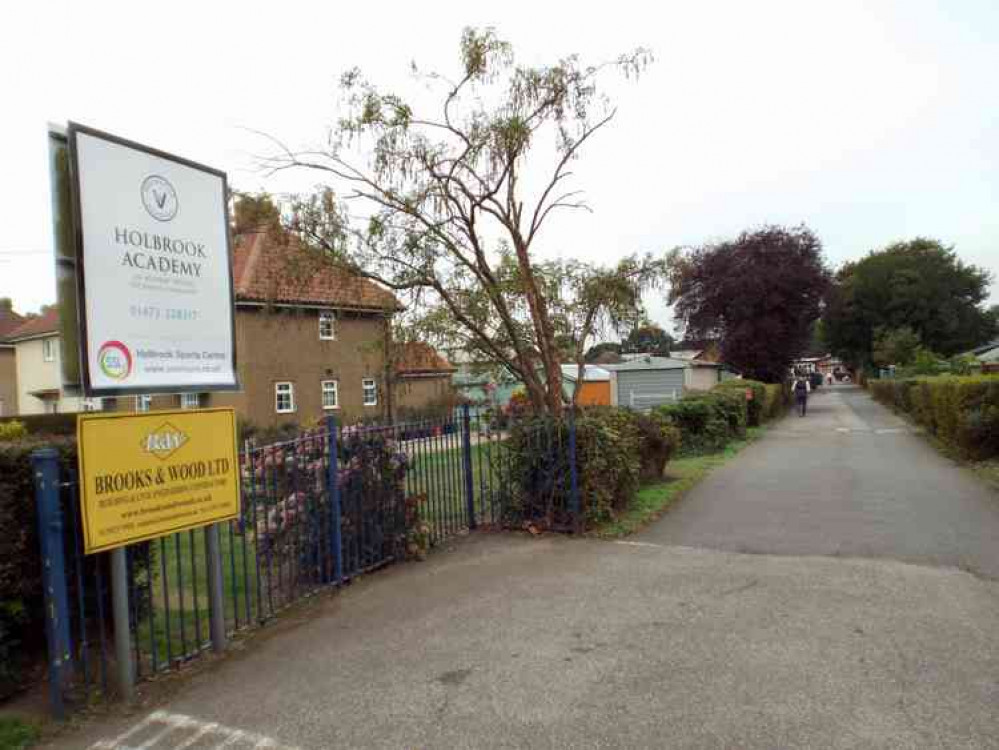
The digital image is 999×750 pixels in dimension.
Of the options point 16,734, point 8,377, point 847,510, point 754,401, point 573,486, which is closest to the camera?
point 16,734

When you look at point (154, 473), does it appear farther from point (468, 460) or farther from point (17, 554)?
point (468, 460)

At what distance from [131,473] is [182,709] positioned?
4.34ft

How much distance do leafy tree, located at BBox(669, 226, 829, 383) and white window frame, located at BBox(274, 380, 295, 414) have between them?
1874cm

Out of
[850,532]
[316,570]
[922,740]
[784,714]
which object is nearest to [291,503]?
[316,570]

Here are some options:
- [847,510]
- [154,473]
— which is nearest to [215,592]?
[154,473]

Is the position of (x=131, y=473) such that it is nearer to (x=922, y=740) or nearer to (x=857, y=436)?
(x=922, y=740)

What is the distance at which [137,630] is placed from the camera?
4.20 m

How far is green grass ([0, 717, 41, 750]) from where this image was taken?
11.0ft

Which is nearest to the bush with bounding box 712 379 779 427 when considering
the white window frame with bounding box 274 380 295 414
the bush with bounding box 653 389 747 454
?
the bush with bounding box 653 389 747 454

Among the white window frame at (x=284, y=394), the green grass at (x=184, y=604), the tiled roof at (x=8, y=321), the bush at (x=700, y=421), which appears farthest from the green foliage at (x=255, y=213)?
the tiled roof at (x=8, y=321)

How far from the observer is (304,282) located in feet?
22.9

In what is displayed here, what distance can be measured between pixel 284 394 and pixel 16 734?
2365 cm

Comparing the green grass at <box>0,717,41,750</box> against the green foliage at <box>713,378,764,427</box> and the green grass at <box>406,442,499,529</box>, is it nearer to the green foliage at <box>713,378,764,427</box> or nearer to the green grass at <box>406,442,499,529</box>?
the green grass at <box>406,442,499,529</box>

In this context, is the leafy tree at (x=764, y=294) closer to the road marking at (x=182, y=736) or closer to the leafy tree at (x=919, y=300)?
the leafy tree at (x=919, y=300)
